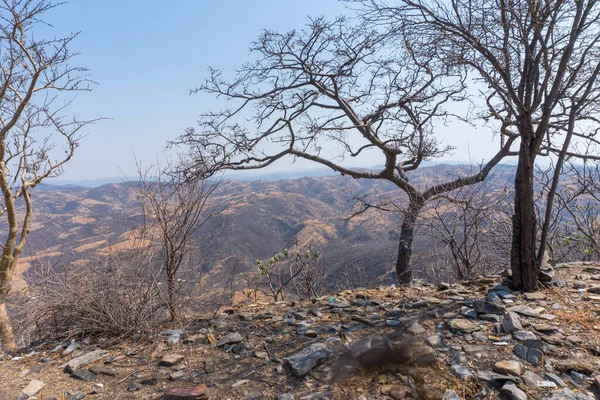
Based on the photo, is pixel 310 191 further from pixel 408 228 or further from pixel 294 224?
pixel 408 228

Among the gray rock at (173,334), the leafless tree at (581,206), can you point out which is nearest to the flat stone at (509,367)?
the gray rock at (173,334)

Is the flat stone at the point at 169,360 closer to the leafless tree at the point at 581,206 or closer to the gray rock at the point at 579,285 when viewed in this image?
the gray rock at the point at 579,285

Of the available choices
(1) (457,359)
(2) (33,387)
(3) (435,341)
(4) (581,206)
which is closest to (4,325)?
(2) (33,387)

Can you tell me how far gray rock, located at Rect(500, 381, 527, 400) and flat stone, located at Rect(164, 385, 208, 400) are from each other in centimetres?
180

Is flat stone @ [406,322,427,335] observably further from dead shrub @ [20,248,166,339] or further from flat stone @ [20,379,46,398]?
flat stone @ [20,379,46,398]

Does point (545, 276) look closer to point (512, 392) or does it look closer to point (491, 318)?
point (491, 318)

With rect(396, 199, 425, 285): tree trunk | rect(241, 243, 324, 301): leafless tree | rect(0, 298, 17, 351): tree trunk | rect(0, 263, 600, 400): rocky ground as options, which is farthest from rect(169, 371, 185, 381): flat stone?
rect(0, 298, 17, 351): tree trunk

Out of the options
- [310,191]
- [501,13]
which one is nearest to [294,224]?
[310,191]

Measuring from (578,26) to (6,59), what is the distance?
331 inches

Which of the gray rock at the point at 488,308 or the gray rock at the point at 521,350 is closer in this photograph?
the gray rock at the point at 521,350

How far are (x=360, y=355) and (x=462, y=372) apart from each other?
67cm

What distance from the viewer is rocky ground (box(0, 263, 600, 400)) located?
2.10 meters

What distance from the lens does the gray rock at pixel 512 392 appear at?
1.89 meters

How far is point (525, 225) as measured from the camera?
338cm
